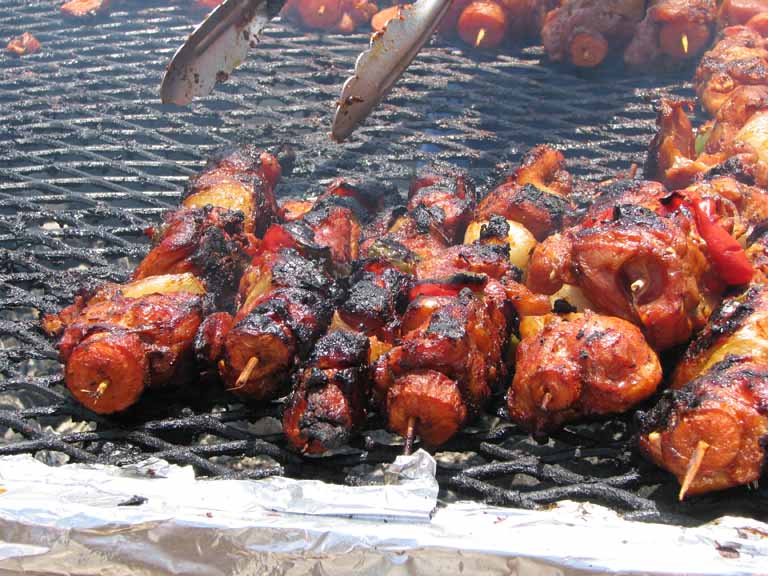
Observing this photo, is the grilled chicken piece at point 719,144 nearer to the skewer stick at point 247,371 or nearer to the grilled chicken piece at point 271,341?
the grilled chicken piece at point 271,341

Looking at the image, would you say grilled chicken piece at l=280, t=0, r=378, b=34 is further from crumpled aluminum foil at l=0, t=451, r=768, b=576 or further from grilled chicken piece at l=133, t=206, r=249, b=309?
crumpled aluminum foil at l=0, t=451, r=768, b=576

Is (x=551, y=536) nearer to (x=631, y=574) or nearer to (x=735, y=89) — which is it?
(x=631, y=574)

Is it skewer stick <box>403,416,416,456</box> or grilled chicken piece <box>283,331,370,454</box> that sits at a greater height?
grilled chicken piece <box>283,331,370,454</box>

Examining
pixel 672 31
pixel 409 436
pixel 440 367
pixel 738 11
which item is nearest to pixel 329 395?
pixel 409 436

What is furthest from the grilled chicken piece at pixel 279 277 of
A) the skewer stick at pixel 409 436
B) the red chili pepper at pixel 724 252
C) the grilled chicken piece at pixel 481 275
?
the red chili pepper at pixel 724 252

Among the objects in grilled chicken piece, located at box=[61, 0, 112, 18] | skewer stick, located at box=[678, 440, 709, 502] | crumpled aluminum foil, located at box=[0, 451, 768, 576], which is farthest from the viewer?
grilled chicken piece, located at box=[61, 0, 112, 18]

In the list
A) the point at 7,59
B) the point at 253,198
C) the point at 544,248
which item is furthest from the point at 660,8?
the point at 7,59

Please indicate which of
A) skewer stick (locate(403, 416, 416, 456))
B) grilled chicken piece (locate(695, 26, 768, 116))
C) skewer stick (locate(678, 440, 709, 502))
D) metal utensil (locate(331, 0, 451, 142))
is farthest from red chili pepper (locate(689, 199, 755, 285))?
grilled chicken piece (locate(695, 26, 768, 116))
